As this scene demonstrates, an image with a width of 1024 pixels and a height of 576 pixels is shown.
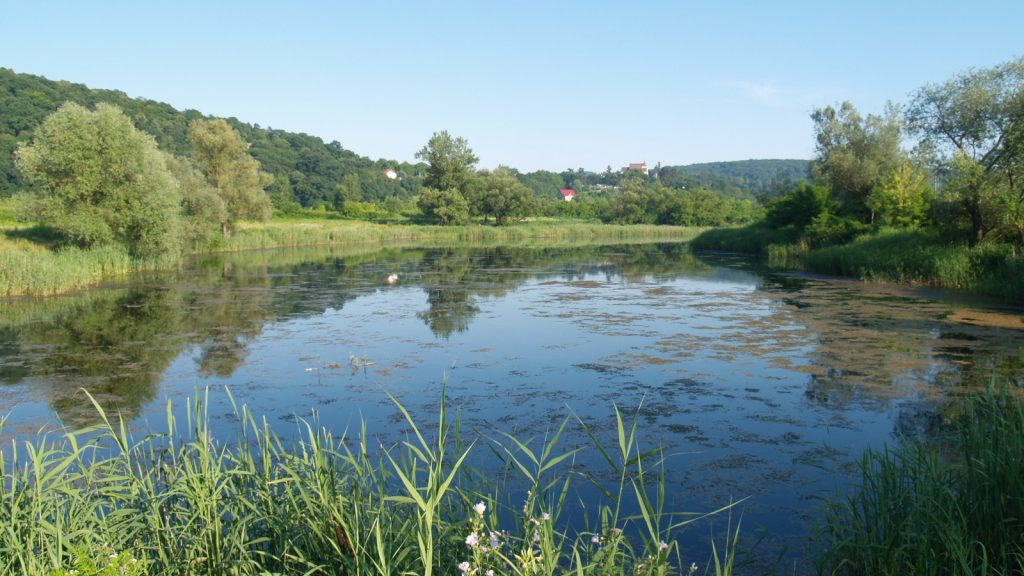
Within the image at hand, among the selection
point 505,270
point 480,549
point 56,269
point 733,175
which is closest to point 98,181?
point 56,269

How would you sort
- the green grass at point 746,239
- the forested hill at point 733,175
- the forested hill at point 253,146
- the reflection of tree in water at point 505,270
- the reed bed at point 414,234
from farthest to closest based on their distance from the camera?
1. the forested hill at point 733,175
2. the forested hill at point 253,146
3. the reed bed at point 414,234
4. the green grass at point 746,239
5. the reflection of tree in water at point 505,270

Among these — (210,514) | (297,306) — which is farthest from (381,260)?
(210,514)

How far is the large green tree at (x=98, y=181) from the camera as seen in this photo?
21031 mm

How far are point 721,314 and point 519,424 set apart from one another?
8.97m

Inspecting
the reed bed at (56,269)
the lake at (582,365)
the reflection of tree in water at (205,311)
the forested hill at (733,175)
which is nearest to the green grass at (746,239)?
the reflection of tree in water at (205,311)

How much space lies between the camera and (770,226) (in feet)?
120

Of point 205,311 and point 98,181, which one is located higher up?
point 98,181

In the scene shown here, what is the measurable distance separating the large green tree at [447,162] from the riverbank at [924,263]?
39036 millimetres

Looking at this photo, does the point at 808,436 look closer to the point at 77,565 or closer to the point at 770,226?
the point at 77,565

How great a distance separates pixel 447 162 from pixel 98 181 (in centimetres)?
4257

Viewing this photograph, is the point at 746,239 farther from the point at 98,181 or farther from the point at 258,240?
the point at 98,181

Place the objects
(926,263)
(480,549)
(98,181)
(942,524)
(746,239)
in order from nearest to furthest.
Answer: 1. (480,549)
2. (942,524)
3. (926,263)
4. (98,181)
5. (746,239)

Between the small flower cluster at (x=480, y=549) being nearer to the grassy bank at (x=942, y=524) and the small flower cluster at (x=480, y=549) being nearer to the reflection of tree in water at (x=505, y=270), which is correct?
the grassy bank at (x=942, y=524)

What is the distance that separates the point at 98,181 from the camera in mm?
21594
